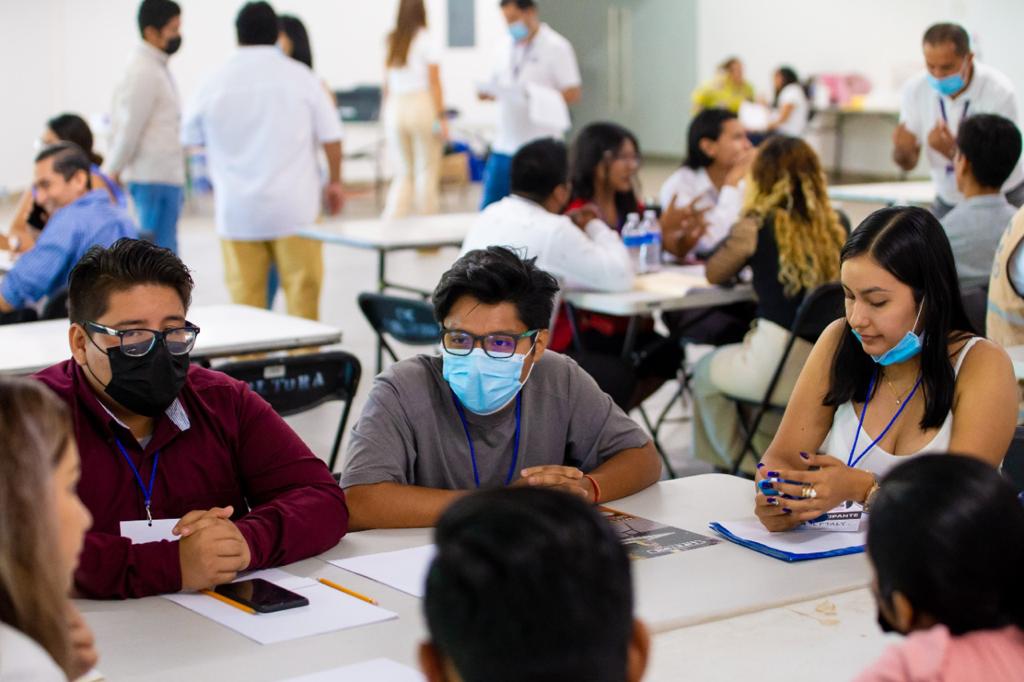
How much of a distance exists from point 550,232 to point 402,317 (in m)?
0.60

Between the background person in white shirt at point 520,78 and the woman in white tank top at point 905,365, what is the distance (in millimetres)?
4992

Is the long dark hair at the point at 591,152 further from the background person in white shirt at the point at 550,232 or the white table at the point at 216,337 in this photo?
the white table at the point at 216,337

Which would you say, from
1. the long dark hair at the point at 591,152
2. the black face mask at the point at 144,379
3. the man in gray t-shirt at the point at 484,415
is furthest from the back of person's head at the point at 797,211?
the black face mask at the point at 144,379

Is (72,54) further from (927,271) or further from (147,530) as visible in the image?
(927,271)

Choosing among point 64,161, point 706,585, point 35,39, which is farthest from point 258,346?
point 35,39

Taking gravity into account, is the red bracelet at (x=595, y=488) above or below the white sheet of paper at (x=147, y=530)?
below

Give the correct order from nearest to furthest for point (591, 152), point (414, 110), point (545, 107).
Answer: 1. point (591, 152)
2. point (545, 107)
3. point (414, 110)

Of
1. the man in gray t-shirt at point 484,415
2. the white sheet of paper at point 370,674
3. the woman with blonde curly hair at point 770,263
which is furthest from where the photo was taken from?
the woman with blonde curly hair at point 770,263

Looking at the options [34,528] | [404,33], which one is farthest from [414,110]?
[34,528]

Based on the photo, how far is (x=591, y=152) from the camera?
17.9ft

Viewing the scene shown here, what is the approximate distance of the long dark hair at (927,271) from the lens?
8.68ft

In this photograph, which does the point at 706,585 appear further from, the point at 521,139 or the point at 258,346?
the point at 521,139

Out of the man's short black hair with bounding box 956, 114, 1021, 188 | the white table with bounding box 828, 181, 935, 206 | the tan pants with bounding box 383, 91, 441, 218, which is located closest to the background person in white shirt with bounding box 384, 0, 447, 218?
the tan pants with bounding box 383, 91, 441, 218

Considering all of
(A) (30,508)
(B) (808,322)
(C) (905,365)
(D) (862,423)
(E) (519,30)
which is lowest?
(B) (808,322)
